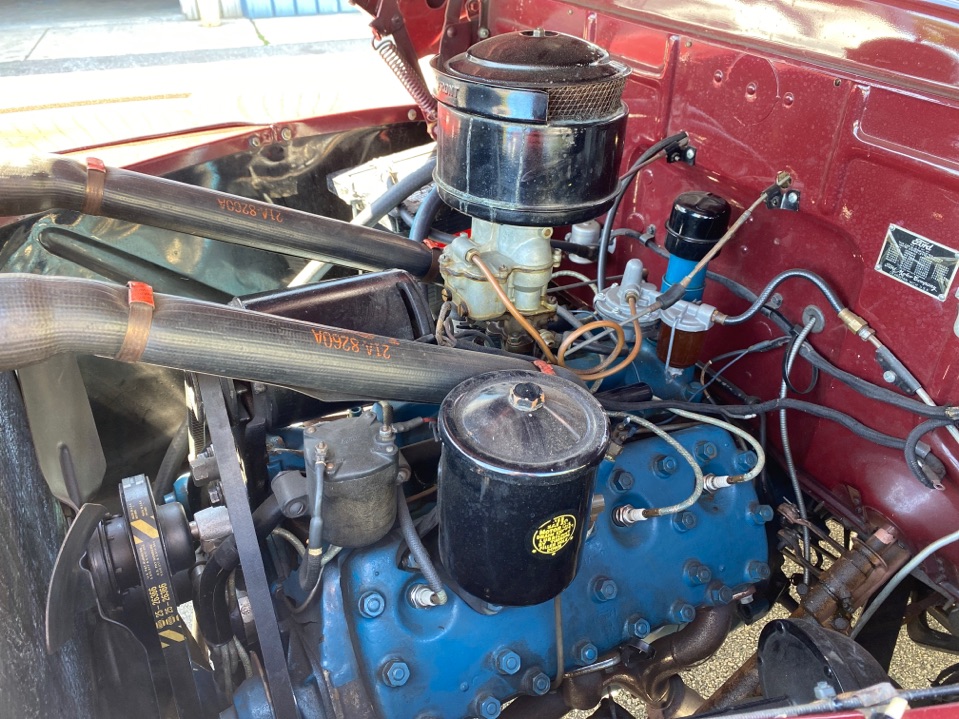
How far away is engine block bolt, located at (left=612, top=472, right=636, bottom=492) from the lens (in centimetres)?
134

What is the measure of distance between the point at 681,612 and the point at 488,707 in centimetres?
40

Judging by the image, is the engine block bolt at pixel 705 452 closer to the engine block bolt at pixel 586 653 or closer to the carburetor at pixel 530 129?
the engine block bolt at pixel 586 653

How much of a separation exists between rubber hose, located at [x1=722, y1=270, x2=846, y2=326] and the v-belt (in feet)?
3.53

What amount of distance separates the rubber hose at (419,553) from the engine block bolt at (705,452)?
57 centimetres

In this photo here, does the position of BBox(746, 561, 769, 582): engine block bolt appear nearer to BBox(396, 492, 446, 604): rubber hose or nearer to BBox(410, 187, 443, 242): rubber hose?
BBox(396, 492, 446, 604): rubber hose

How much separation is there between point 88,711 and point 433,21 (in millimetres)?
1865

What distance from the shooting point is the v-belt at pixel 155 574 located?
1143 millimetres

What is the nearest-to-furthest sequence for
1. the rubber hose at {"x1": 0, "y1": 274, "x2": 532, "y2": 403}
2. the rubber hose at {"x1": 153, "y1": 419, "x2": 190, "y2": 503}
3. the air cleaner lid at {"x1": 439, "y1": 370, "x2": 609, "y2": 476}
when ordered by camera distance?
the rubber hose at {"x1": 0, "y1": 274, "x2": 532, "y2": 403}, the air cleaner lid at {"x1": 439, "y1": 370, "x2": 609, "y2": 476}, the rubber hose at {"x1": 153, "y1": 419, "x2": 190, "y2": 503}

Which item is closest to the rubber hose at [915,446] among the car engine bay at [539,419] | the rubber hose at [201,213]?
the car engine bay at [539,419]

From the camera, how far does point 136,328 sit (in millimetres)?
891

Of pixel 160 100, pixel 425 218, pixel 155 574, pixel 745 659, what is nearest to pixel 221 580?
pixel 155 574

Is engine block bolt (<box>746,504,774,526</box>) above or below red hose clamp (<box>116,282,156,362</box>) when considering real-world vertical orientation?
below

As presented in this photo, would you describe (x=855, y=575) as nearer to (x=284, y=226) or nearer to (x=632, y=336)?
(x=632, y=336)

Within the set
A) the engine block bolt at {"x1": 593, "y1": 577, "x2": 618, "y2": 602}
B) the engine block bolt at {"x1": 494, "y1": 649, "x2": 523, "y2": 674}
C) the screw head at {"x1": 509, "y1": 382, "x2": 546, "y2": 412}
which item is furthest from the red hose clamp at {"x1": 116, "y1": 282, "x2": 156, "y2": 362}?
the engine block bolt at {"x1": 593, "y1": 577, "x2": 618, "y2": 602}
